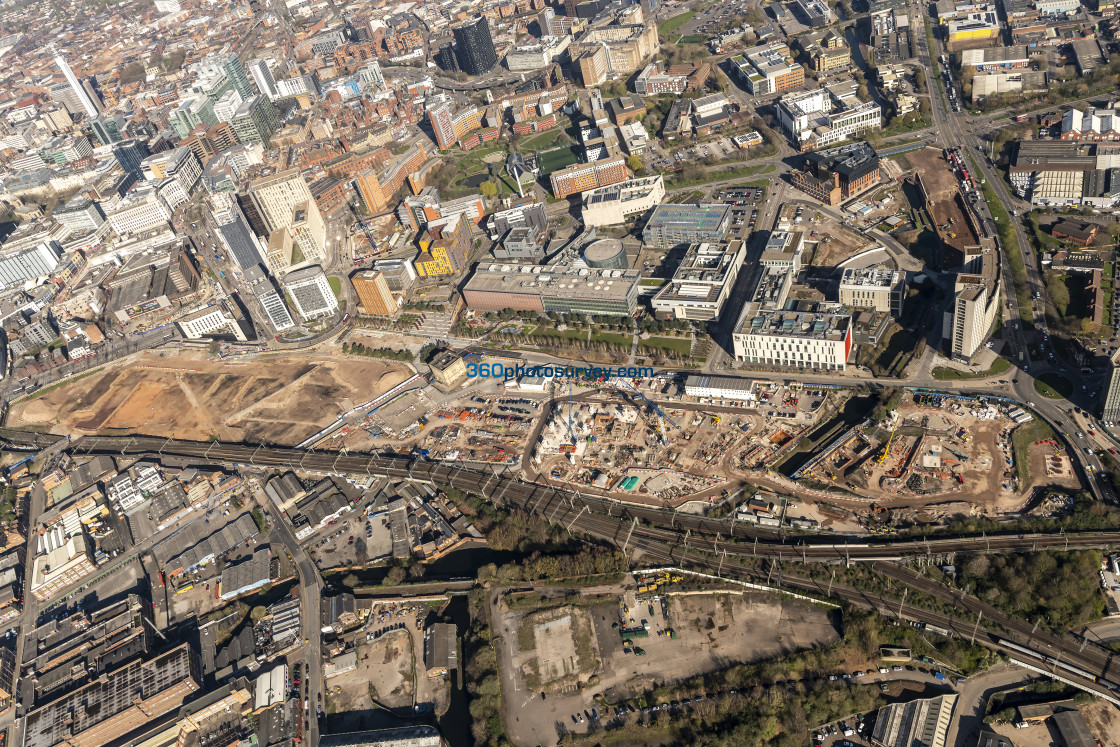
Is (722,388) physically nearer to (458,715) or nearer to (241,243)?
(458,715)

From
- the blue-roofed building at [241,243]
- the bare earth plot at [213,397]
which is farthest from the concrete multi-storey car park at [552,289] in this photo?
the blue-roofed building at [241,243]

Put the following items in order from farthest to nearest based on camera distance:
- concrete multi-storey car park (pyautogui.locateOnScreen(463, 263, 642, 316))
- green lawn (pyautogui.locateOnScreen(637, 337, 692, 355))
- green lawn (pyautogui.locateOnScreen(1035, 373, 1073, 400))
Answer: concrete multi-storey car park (pyautogui.locateOnScreen(463, 263, 642, 316)) < green lawn (pyautogui.locateOnScreen(637, 337, 692, 355)) < green lawn (pyautogui.locateOnScreen(1035, 373, 1073, 400))

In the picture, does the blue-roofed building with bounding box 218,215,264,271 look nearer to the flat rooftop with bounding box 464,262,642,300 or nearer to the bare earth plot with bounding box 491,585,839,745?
the flat rooftop with bounding box 464,262,642,300

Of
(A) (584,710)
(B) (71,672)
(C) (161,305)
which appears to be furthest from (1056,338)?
(C) (161,305)

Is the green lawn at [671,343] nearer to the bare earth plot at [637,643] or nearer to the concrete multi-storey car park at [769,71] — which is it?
the bare earth plot at [637,643]

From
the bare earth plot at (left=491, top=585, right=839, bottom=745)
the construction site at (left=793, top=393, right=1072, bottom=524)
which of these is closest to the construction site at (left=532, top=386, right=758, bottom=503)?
the construction site at (left=793, top=393, right=1072, bottom=524)
